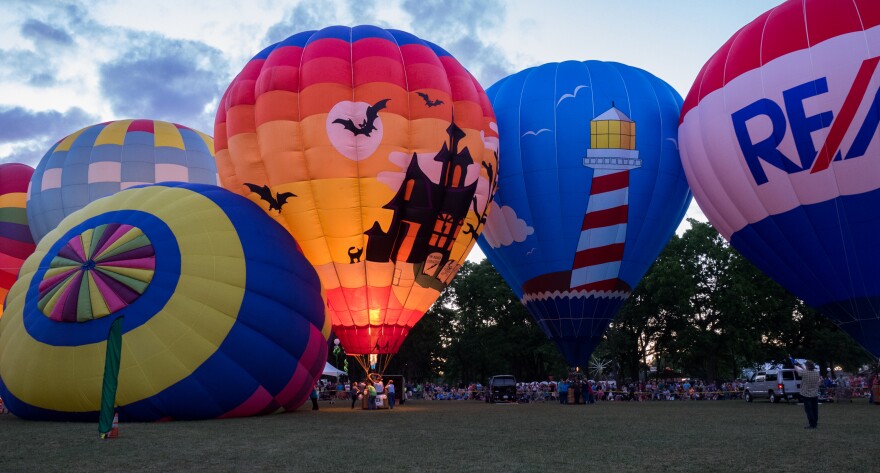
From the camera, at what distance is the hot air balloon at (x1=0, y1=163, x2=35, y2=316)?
74.7 feet

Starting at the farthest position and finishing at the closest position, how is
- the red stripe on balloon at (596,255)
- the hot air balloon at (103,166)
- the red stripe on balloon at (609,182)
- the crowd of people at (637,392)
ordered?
the crowd of people at (637,392) → the hot air balloon at (103,166) → the red stripe on balloon at (596,255) → the red stripe on balloon at (609,182)

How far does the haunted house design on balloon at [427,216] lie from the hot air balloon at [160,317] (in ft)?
9.04

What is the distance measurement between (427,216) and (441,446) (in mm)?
8175

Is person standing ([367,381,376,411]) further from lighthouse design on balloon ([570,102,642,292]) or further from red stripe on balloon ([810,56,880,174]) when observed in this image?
red stripe on balloon ([810,56,880,174])

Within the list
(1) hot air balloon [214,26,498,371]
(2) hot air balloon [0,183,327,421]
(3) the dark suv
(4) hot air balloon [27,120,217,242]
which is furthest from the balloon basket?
(3) the dark suv

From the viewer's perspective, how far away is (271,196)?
53.7 feet

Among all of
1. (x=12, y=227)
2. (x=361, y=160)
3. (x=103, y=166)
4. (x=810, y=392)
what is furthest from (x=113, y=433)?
(x=12, y=227)

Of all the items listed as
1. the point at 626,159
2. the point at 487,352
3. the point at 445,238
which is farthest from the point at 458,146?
the point at 487,352

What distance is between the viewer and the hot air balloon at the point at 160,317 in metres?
12.4

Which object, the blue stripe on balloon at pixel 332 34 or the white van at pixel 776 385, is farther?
the white van at pixel 776 385

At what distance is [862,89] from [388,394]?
13.3 metres

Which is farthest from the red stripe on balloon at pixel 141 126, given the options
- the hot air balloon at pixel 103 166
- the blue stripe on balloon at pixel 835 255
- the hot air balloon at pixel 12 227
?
the blue stripe on balloon at pixel 835 255

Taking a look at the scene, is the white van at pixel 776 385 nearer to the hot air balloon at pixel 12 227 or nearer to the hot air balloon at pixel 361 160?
the hot air balloon at pixel 361 160

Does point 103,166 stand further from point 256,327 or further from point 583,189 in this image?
point 583,189
